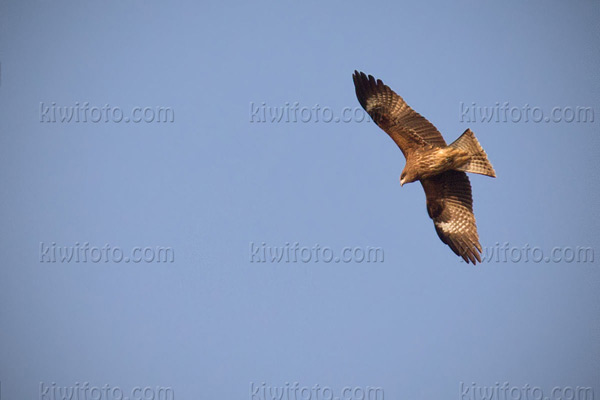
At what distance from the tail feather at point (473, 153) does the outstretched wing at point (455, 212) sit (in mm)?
606

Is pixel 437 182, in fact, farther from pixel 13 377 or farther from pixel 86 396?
pixel 13 377

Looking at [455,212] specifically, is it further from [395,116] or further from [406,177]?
[395,116]

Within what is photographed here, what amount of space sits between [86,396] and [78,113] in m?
7.33

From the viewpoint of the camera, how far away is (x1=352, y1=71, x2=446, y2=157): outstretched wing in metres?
9.50

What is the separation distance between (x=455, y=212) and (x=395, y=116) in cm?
199

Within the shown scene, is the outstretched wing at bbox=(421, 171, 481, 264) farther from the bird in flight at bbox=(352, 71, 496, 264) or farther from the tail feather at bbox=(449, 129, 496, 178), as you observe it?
the tail feather at bbox=(449, 129, 496, 178)

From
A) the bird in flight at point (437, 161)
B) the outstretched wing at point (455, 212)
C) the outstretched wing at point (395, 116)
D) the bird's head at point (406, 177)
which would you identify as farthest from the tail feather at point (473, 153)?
the bird's head at point (406, 177)

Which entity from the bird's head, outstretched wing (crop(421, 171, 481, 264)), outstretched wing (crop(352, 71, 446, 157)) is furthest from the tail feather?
the bird's head

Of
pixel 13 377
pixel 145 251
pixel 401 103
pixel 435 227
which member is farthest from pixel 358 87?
pixel 13 377

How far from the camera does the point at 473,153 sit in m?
9.19

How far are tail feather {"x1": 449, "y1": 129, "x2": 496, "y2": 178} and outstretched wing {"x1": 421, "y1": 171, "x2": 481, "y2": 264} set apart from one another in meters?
0.61

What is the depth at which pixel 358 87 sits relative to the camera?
32.9ft

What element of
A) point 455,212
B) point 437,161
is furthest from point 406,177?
point 455,212

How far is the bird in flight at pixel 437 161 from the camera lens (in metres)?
9.22
